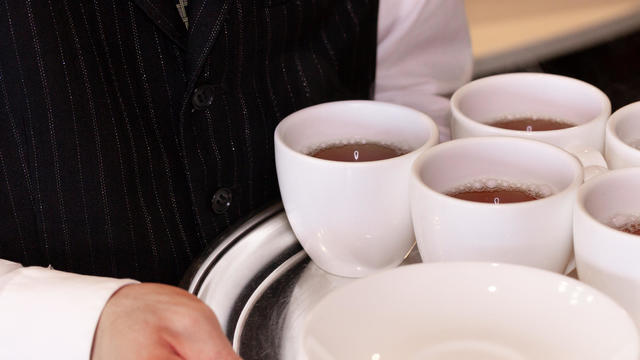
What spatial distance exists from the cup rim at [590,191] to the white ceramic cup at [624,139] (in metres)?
0.06

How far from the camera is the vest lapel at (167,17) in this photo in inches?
34.3

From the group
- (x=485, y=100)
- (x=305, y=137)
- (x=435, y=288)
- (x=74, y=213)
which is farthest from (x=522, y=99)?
(x=74, y=213)

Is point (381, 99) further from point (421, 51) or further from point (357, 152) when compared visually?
point (357, 152)

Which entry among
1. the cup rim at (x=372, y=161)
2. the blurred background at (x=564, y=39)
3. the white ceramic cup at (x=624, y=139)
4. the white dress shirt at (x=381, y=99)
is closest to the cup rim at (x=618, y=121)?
the white ceramic cup at (x=624, y=139)

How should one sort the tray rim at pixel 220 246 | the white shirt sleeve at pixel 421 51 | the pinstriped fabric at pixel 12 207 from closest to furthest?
the tray rim at pixel 220 246
the pinstriped fabric at pixel 12 207
the white shirt sleeve at pixel 421 51

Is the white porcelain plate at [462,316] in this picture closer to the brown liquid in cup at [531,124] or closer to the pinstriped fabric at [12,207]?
the brown liquid in cup at [531,124]

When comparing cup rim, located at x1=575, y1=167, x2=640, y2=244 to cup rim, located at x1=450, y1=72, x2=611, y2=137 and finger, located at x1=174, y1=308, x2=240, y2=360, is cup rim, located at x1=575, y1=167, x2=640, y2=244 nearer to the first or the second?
cup rim, located at x1=450, y1=72, x2=611, y2=137

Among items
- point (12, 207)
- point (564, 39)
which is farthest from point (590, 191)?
point (564, 39)

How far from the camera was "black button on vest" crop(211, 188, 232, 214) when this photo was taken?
0.96 m

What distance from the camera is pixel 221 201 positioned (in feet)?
3.18

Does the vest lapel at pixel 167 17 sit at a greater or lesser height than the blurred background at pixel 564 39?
greater

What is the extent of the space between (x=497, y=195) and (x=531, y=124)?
0.55ft

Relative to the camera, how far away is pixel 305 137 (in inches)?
33.2

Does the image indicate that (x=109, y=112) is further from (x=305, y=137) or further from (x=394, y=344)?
(x=394, y=344)
